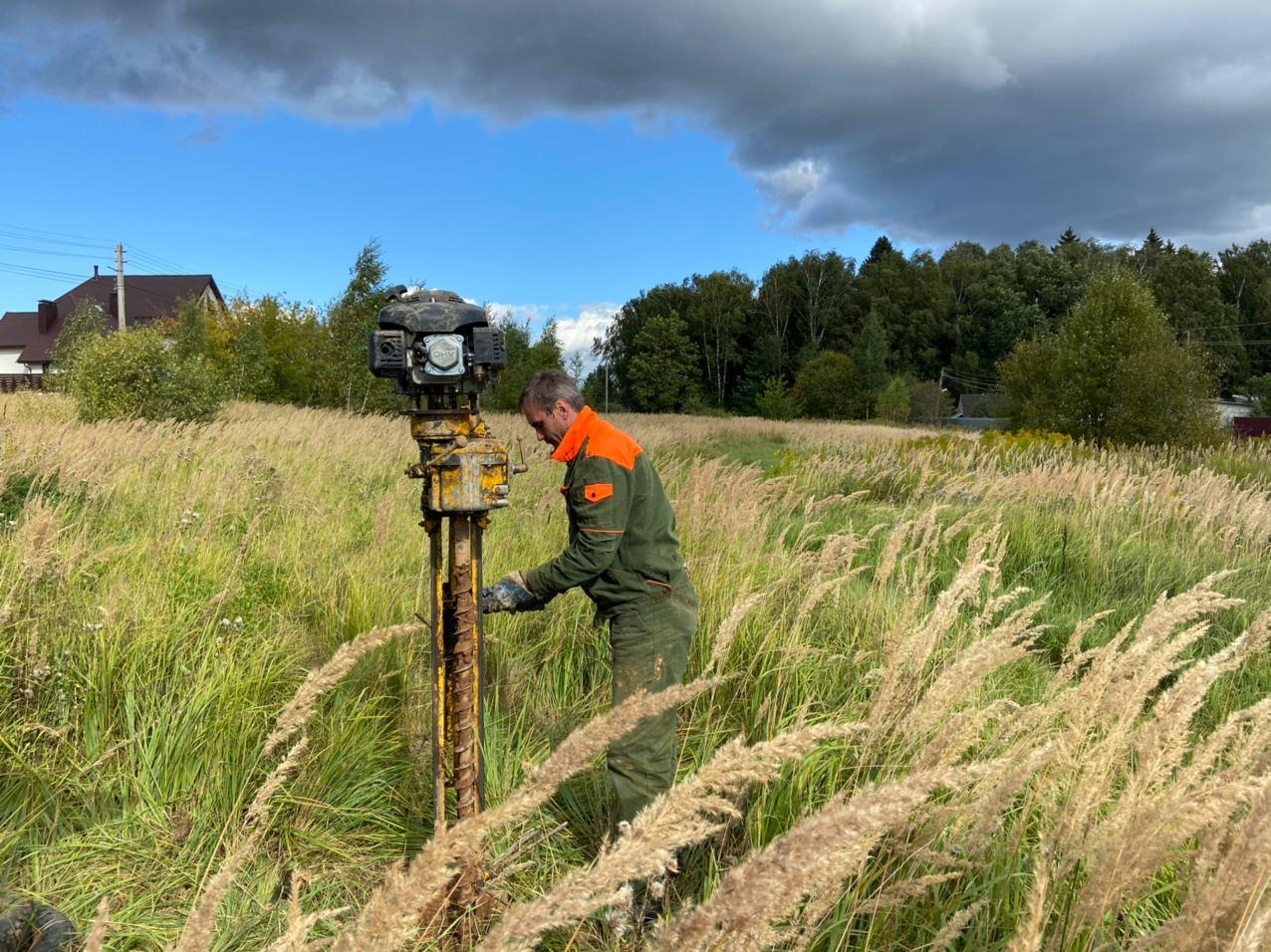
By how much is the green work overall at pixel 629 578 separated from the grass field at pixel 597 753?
0.63 feet

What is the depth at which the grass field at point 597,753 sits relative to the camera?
1247 millimetres

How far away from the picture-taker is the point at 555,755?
1.16 m

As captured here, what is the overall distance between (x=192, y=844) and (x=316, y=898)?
0.44m

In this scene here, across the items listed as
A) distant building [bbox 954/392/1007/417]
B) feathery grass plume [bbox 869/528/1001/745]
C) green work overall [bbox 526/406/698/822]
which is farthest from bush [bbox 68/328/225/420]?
distant building [bbox 954/392/1007/417]

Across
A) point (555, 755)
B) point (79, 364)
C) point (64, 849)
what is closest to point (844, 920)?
point (555, 755)

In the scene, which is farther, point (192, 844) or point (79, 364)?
point (79, 364)

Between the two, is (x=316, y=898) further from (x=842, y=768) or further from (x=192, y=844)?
(x=842, y=768)

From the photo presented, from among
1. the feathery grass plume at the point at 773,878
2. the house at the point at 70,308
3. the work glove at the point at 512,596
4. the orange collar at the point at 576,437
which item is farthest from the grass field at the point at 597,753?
the house at the point at 70,308

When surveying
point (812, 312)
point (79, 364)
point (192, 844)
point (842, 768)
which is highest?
point (812, 312)

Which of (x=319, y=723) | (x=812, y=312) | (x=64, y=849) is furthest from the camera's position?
(x=812, y=312)

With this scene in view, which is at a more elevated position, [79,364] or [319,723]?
[79,364]

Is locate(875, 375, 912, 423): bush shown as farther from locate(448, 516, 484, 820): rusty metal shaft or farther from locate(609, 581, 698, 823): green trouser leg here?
locate(448, 516, 484, 820): rusty metal shaft

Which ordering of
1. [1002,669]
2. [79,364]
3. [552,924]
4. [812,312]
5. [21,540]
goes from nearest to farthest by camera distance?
1. [552,924]
2. [21,540]
3. [1002,669]
4. [79,364]
5. [812,312]

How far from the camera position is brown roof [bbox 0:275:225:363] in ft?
176
